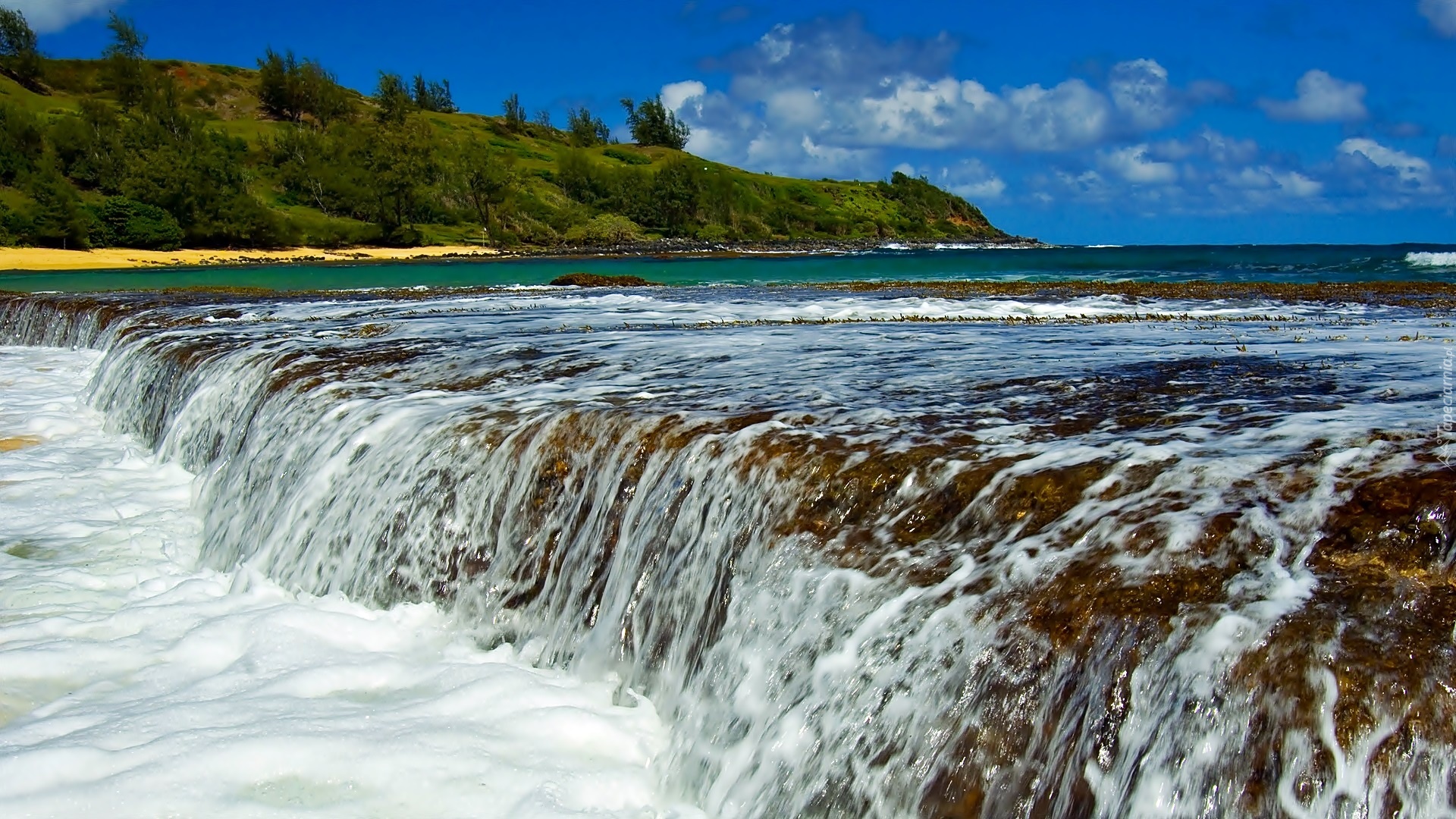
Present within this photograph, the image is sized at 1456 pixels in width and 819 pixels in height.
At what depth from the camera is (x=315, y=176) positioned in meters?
88.9

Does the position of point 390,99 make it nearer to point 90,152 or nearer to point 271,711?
point 90,152

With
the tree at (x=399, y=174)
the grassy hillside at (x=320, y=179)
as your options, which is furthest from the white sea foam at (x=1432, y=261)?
the tree at (x=399, y=174)

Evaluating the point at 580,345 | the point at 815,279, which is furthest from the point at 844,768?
the point at 815,279

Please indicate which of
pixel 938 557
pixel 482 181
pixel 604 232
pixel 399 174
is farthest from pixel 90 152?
pixel 938 557

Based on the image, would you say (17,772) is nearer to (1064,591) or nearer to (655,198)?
(1064,591)

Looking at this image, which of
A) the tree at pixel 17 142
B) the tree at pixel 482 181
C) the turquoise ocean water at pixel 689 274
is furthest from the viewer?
the tree at pixel 482 181

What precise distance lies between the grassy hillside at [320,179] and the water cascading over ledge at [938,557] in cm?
6683

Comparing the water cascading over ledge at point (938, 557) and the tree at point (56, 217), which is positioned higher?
the tree at point (56, 217)

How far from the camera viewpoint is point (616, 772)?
438cm

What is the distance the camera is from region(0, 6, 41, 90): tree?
116m

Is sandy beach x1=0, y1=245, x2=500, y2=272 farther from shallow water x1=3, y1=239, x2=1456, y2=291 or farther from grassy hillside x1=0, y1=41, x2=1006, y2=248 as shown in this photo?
shallow water x1=3, y1=239, x2=1456, y2=291

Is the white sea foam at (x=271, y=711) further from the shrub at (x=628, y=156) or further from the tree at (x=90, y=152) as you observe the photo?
the shrub at (x=628, y=156)

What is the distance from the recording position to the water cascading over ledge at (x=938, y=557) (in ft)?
9.86

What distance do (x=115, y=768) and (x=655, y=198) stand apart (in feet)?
376
